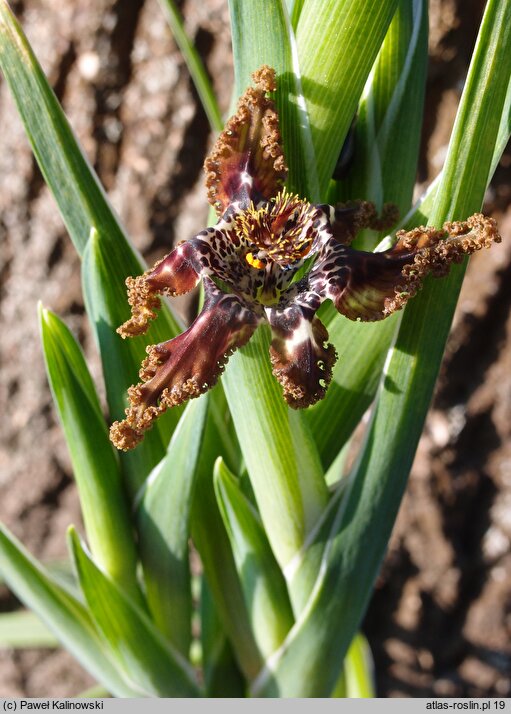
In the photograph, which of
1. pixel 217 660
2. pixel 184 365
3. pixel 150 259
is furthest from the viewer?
pixel 150 259

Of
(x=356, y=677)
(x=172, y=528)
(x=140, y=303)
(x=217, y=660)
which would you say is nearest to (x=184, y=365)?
(x=140, y=303)

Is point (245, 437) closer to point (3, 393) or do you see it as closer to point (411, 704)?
point (411, 704)

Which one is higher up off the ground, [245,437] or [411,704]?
[245,437]

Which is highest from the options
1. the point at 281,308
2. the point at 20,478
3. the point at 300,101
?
the point at 300,101

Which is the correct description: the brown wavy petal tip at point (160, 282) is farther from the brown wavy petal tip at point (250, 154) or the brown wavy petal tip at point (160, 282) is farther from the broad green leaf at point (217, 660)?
the broad green leaf at point (217, 660)

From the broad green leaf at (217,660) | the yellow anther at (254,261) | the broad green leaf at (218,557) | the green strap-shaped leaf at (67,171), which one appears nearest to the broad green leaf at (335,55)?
the yellow anther at (254,261)

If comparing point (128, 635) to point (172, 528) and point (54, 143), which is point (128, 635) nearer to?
point (172, 528)

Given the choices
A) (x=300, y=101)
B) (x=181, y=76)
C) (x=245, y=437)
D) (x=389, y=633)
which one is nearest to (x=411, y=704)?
(x=389, y=633)
